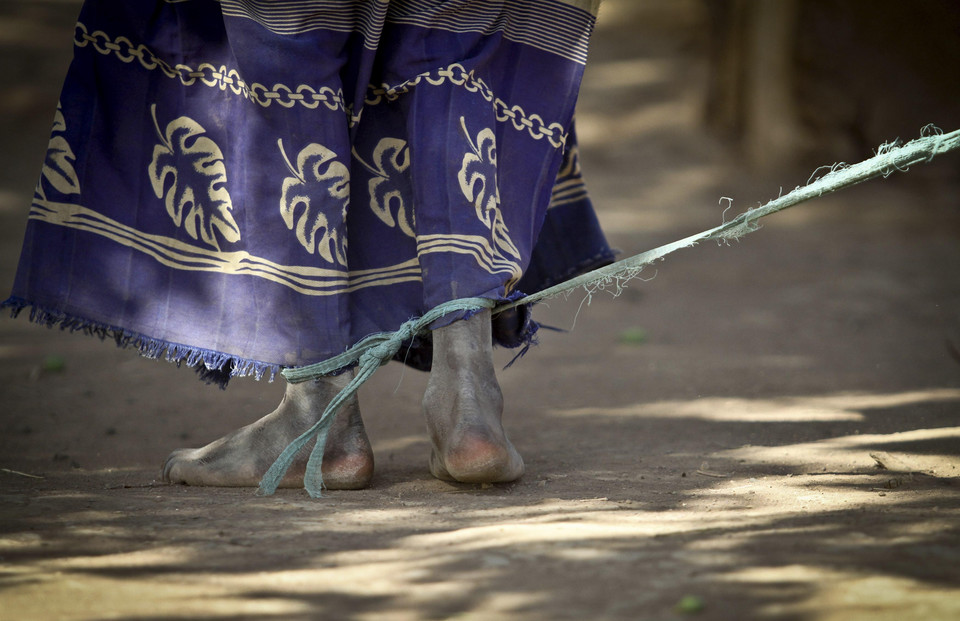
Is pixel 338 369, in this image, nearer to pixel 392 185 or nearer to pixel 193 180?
pixel 392 185

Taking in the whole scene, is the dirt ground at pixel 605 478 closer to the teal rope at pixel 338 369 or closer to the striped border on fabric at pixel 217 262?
the teal rope at pixel 338 369

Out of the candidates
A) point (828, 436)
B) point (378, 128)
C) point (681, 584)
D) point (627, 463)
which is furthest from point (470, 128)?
point (828, 436)

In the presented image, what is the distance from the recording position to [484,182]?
182 cm

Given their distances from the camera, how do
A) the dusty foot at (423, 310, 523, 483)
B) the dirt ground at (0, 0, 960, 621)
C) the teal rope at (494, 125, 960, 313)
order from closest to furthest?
the dirt ground at (0, 0, 960, 621), the teal rope at (494, 125, 960, 313), the dusty foot at (423, 310, 523, 483)

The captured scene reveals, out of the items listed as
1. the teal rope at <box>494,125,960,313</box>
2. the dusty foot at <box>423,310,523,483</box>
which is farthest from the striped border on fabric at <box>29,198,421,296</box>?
the teal rope at <box>494,125,960,313</box>

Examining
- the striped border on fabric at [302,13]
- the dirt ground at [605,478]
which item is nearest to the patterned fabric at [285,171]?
the striped border on fabric at [302,13]

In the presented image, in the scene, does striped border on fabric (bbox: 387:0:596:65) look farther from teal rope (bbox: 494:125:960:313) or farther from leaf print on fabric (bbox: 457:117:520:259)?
teal rope (bbox: 494:125:960:313)

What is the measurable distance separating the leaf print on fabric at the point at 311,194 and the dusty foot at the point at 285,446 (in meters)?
0.31

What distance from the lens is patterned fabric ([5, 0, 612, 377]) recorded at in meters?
1.81

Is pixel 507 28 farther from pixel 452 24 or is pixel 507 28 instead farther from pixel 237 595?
pixel 237 595

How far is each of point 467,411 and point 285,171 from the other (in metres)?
0.65

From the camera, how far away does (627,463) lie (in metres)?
1.98

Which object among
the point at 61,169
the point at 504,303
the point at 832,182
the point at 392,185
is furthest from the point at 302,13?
the point at 832,182

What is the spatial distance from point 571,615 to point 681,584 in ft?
0.52
